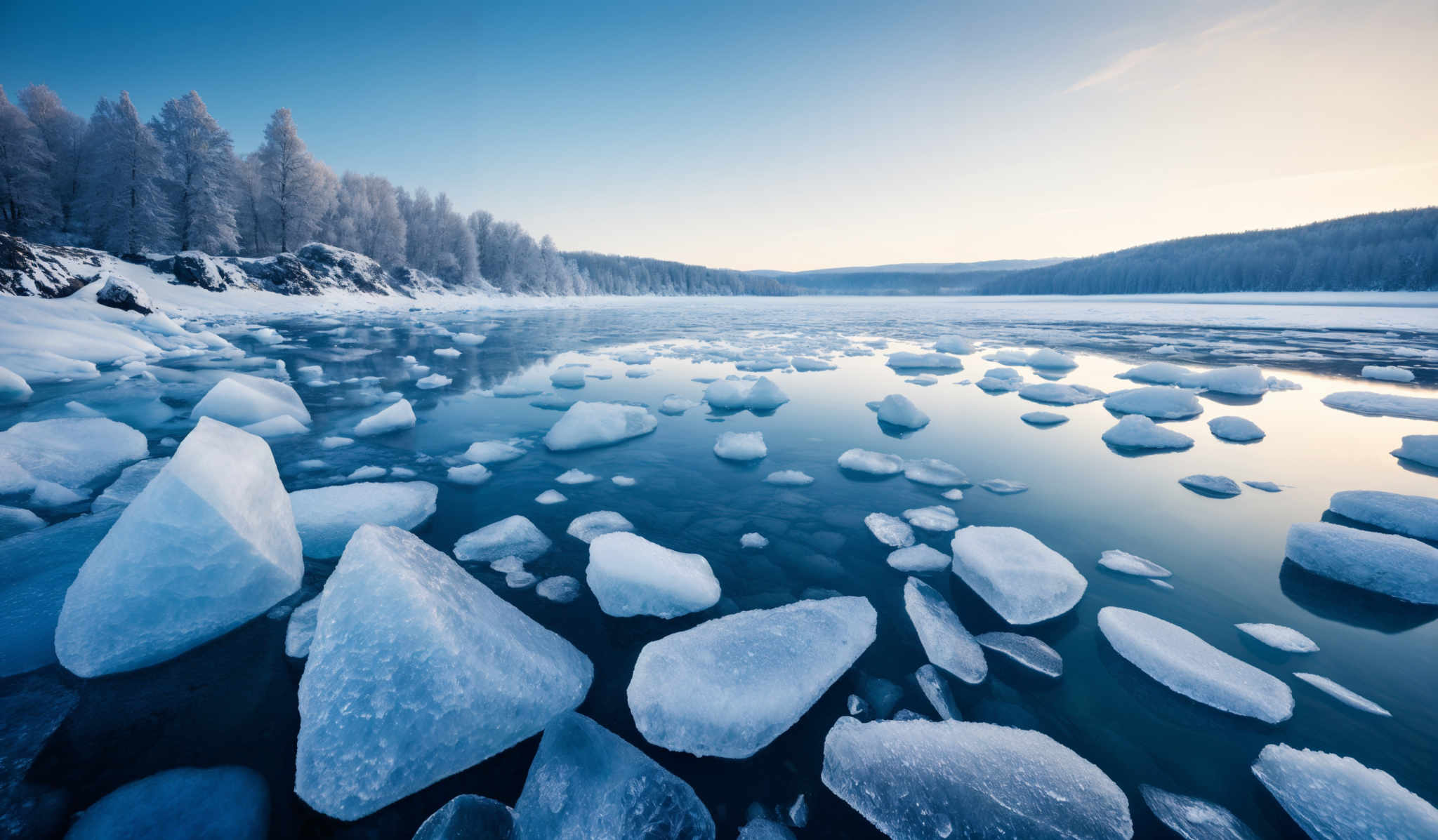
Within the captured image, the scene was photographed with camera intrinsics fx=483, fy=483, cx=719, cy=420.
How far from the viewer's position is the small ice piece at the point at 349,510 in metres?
2.48

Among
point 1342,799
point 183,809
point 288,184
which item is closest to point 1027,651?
point 1342,799

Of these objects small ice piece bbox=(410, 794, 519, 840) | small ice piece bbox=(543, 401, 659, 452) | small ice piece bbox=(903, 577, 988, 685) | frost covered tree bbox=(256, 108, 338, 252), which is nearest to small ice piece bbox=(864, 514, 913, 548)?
small ice piece bbox=(903, 577, 988, 685)

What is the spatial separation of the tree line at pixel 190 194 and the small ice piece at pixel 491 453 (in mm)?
26606

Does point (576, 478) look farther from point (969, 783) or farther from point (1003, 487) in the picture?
point (1003, 487)

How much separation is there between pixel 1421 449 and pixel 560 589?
683 cm

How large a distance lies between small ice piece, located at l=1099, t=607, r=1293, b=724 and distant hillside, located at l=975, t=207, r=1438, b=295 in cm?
6238

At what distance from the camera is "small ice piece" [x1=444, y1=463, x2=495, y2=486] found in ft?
11.3

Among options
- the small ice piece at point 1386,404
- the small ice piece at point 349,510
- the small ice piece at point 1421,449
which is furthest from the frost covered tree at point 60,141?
the small ice piece at point 1386,404

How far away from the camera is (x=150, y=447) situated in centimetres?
376

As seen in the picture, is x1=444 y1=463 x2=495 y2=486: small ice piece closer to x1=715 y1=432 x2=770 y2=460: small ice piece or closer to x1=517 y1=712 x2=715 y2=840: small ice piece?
x1=715 y1=432 x2=770 y2=460: small ice piece

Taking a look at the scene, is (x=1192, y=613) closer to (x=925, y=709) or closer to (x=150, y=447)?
(x=925, y=709)

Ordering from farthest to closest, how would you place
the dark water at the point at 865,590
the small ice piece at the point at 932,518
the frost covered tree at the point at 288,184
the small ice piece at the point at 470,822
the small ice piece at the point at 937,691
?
the frost covered tree at the point at 288,184 < the small ice piece at the point at 932,518 < the small ice piece at the point at 937,691 < the dark water at the point at 865,590 < the small ice piece at the point at 470,822

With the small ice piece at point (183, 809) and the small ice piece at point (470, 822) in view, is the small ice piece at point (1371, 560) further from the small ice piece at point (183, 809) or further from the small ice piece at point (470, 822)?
the small ice piece at point (183, 809)

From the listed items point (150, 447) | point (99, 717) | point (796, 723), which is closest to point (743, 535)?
point (796, 723)
